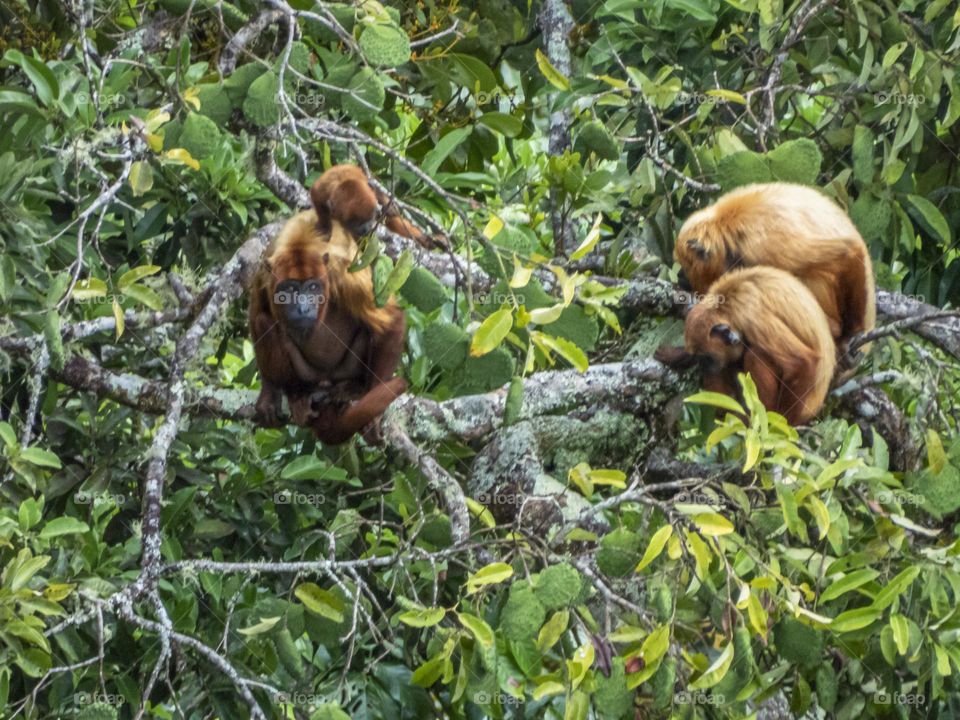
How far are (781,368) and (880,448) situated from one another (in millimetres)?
1193

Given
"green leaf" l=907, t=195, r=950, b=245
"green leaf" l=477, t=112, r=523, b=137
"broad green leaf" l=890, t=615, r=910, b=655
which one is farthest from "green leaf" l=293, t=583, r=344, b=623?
"green leaf" l=907, t=195, r=950, b=245

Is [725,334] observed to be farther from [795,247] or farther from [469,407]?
[469,407]

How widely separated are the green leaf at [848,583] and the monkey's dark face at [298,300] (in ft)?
7.74

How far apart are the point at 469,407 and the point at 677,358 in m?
0.92

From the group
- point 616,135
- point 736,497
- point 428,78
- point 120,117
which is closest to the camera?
point 736,497

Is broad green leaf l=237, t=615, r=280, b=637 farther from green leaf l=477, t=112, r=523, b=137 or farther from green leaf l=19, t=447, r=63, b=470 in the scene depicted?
green leaf l=477, t=112, r=523, b=137

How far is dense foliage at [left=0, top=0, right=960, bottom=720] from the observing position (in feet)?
12.1

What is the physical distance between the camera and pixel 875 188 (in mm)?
Answer: 5836

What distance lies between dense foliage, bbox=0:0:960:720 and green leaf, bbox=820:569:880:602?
9cm

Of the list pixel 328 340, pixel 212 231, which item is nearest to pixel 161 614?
pixel 328 340

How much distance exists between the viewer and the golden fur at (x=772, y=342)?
5.42m

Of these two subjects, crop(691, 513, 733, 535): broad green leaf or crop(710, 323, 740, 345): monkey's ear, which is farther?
crop(710, 323, 740, 345): monkey's ear

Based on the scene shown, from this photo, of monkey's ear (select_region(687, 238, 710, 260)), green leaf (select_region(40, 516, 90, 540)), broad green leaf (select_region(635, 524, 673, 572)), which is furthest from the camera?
monkey's ear (select_region(687, 238, 710, 260))

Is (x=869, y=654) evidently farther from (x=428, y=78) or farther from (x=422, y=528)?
(x=428, y=78)
